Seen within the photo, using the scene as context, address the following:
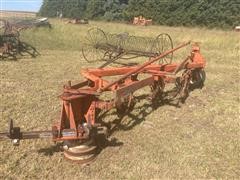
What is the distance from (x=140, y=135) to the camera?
6.93m

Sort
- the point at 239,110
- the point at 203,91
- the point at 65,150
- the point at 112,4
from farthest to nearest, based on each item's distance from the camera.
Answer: the point at 112,4, the point at 203,91, the point at 239,110, the point at 65,150

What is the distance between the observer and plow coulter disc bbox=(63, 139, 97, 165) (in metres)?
5.78

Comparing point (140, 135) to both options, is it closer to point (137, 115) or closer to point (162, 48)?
point (137, 115)

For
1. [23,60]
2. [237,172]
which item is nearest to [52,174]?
[237,172]

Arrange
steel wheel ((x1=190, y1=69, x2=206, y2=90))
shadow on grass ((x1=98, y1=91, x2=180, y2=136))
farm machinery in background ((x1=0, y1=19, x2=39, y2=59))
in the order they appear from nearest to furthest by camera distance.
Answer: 1. shadow on grass ((x1=98, y1=91, x2=180, y2=136))
2. steel wheel ((x1=190, y1=69, x2=206, y2=90))
3. farm machinery in background ((x1=0, y1=19, x2=39, y2=59))

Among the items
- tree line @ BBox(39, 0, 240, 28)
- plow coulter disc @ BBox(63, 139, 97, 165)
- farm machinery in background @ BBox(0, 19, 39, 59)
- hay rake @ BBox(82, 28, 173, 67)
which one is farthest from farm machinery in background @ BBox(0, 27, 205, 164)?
tree line @ BBox(39, 0, 240, 28)

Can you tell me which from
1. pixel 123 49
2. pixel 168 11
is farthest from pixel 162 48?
pixel 168 11

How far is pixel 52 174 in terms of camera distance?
18.1 feet

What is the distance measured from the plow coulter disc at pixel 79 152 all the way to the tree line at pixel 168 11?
1018 inches

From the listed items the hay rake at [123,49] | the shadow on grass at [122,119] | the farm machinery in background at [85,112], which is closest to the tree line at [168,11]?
the hay rake at [123,49]

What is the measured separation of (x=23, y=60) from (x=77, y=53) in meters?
3.05

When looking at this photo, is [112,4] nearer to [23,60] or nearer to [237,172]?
[23,60]

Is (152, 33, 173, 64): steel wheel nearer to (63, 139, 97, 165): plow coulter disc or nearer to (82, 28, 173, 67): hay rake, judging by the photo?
(82, 28, 173, 67): hay rake

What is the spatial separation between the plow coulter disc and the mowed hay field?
4.4 inches
